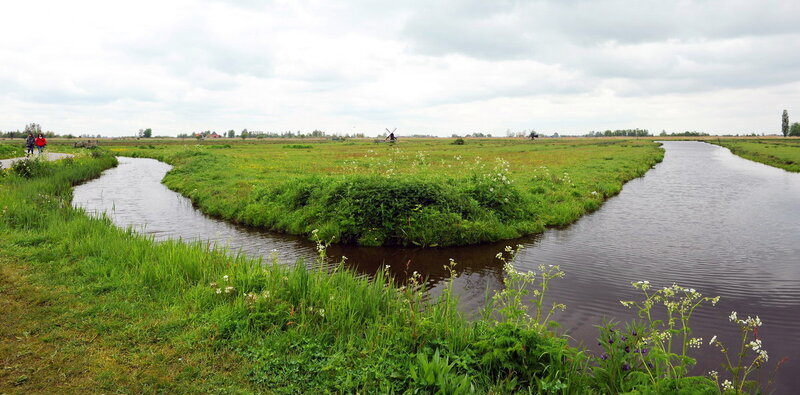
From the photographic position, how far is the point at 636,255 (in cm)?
1316

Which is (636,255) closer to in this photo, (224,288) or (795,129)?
(224,288)

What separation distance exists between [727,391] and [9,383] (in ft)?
26.5

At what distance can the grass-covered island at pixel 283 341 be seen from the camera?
5012 mm

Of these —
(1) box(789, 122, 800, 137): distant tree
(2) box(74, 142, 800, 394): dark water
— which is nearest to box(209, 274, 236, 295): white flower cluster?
(2) box(74, 142, 800, 394): dark water

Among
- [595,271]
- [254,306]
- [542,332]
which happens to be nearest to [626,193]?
[595,271]

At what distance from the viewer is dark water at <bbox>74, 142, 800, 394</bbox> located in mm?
8648

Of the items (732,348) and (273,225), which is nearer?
(732,348)

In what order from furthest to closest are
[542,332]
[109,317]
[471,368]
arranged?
[109,317], [542,332], [471,368]

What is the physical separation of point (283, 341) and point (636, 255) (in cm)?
1148

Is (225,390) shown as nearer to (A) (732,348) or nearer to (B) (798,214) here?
(A) (732,348)

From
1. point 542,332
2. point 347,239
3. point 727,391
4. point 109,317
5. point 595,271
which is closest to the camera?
point 727,391

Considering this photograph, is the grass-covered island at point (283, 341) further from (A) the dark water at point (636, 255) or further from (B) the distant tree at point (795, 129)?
(B) the distant tree at point (795, 129)

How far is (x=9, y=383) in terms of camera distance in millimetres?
4793

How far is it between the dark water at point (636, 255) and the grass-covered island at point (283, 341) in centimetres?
136
